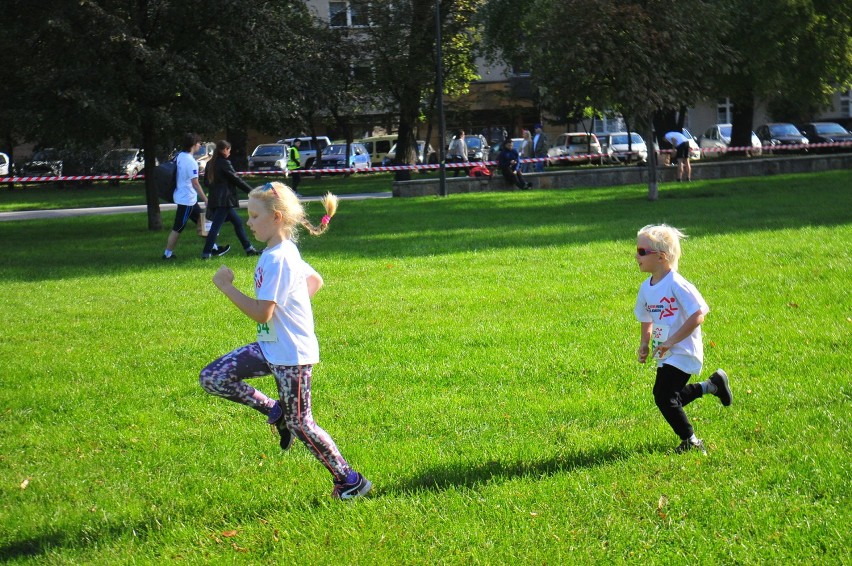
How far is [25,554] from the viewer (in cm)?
461

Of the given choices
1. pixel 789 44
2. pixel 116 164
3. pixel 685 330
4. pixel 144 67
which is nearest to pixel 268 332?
pixel 685 330

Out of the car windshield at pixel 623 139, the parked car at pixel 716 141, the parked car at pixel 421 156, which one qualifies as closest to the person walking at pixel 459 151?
the parked car at pixel 421 156

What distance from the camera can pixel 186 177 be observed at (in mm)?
16094

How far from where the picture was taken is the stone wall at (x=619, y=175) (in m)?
28.7

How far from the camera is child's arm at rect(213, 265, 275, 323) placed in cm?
462

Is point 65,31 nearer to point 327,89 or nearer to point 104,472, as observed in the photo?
point 327,89

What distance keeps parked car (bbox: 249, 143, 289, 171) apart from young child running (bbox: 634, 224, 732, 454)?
4105cm

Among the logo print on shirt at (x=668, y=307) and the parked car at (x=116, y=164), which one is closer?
the logo print on shirt at (x=668, y=307)

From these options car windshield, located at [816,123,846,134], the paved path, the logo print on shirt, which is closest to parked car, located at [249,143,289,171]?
the paved path

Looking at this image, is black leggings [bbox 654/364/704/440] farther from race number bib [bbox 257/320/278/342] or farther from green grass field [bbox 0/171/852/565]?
race number bib [bbox 257/320/278/342]

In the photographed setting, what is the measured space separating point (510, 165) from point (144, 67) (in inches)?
465

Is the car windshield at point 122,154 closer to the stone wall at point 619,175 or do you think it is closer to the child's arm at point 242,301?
the stone wall at point 619,175

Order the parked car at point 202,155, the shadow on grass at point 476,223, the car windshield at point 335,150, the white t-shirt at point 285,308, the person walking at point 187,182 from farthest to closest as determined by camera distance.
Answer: the car windshield at point 335,150 → the parked car at point 202,155 → the person walking at point 187,182 → the shadow on grass at point 476,223 → the white t-shirt at point 285,308

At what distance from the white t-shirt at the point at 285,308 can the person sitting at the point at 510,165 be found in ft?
78.9
